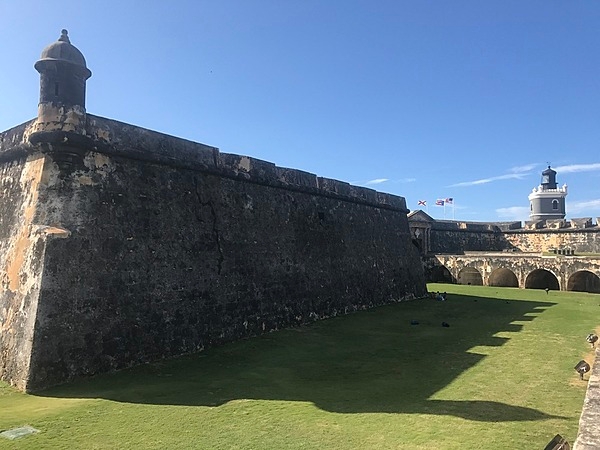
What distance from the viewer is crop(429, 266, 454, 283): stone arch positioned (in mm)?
24750

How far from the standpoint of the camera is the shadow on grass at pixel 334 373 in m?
5.23

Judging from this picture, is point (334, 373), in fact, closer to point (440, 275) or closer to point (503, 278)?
point (440, 275)

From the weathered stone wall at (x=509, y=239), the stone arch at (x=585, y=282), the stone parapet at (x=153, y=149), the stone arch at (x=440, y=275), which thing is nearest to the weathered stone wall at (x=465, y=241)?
the weathered stone wall at (x=509, y=239)

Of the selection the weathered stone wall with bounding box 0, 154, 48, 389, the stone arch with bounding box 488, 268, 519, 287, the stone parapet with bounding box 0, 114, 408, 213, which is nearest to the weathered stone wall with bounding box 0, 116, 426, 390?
the stone parapet with bounding box 0, 114, 408, 213

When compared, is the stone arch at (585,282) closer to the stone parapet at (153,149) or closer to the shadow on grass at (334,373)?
the shadow on grass at (334,373)

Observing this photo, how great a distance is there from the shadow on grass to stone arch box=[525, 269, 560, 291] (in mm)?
12574

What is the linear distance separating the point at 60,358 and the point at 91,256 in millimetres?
1445

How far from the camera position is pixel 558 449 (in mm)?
2930

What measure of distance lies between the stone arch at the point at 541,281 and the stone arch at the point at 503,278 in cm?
99

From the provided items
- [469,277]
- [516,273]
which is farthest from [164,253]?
[469,277]

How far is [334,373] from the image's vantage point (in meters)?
6.56

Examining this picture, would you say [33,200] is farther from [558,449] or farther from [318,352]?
[558,449]

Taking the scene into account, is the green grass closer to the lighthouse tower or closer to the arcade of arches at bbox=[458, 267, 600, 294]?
the arcade of arches at bbox=[458, 267, 600, 294]

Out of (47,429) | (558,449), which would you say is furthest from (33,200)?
(558,449)
